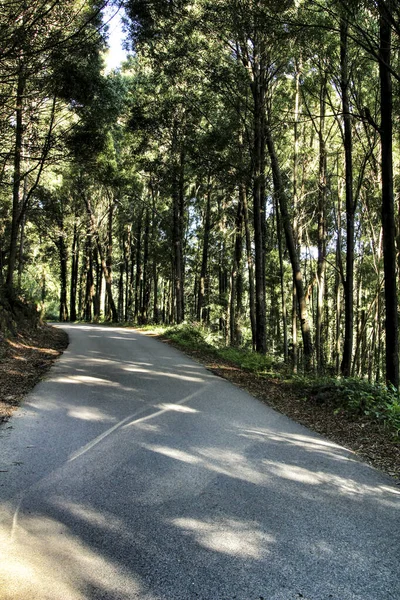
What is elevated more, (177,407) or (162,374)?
(162,374)

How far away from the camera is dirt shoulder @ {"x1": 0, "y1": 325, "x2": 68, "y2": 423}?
7002 mm

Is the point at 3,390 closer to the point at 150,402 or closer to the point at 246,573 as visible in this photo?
the point at 150,402

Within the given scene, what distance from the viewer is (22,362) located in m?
10.1

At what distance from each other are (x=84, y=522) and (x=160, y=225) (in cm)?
2318

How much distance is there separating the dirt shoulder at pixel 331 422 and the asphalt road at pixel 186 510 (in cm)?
38

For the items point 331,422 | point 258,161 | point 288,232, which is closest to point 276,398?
point 331,422

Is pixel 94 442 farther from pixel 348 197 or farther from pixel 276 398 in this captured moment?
pixel 348 197

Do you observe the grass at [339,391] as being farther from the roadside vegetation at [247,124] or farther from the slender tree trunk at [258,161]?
the slender tree trunk at [258,161]

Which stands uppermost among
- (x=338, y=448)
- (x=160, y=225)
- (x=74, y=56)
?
(x=74, y=56)

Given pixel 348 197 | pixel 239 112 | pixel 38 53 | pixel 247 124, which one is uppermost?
pixel 247 124

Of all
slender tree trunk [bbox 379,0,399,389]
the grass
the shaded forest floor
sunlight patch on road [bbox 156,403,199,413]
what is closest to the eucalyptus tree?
the shaded forest floor

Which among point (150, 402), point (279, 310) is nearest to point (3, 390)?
point (150, 402)

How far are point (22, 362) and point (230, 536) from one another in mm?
8345

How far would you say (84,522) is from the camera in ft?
10.5
